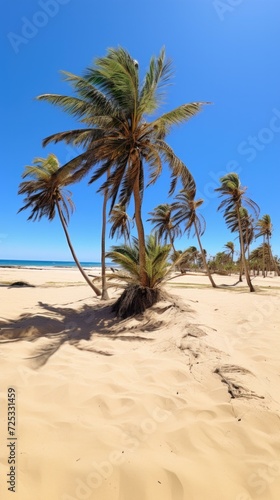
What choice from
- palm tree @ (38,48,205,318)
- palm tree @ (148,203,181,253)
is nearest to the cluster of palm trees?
palm tree @ (38,48,205,318)

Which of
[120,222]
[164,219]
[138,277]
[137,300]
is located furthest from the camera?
[164,219]

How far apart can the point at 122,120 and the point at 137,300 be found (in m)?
6.06

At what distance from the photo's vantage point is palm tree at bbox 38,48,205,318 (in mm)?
7862

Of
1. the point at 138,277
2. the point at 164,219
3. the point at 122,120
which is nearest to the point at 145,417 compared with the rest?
the point at 138,277

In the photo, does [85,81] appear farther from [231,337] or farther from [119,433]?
[119,433]

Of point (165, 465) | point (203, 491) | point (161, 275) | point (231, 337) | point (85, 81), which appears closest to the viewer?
point (203, 491)

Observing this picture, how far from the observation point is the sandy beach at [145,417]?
1652mm

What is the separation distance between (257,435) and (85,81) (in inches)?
392

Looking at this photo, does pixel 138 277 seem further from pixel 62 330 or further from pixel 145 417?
pixel 145 417

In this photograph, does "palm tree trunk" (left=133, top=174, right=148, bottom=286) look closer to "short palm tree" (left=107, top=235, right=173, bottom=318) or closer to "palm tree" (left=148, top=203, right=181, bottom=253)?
"short palm tree" (left=107, top=235, right=173, bottom=318)

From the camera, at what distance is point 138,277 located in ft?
24.3

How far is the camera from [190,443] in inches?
78.2

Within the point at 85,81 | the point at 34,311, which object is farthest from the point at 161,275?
the point at 85,81

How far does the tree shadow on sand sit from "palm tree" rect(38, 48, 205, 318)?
98.4 inches
